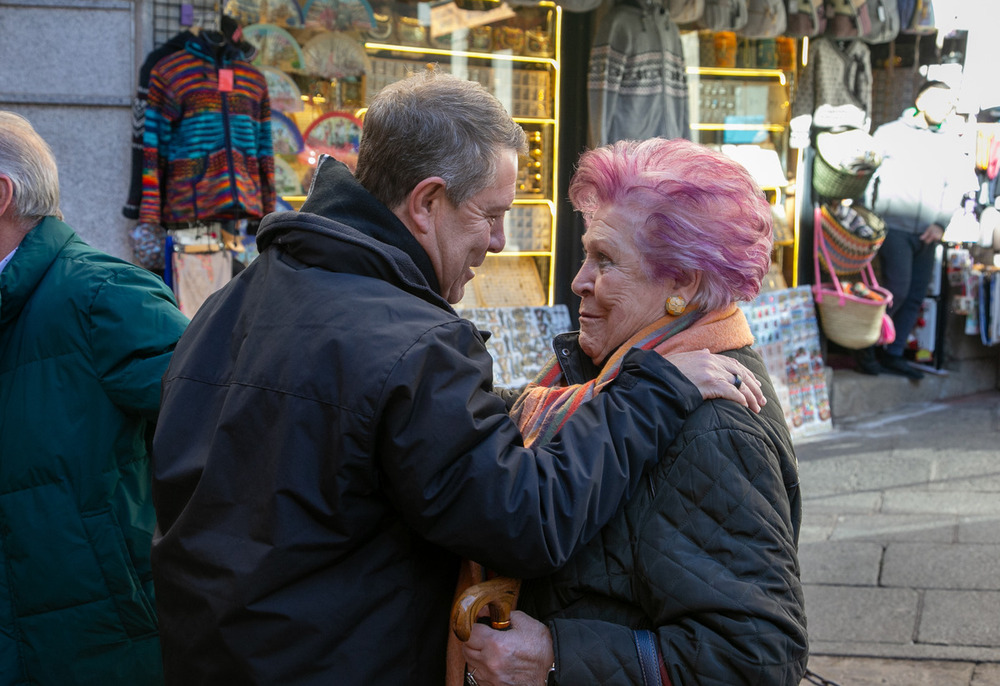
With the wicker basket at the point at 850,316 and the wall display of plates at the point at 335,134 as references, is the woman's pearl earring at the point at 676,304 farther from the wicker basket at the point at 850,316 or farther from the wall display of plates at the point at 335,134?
the wicker basket at the point at 850,316

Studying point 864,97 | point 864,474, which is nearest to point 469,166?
point 864,474

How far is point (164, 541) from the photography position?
1.64m

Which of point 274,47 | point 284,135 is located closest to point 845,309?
point 284,135

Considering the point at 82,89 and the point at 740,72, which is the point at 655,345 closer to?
the point at 82,89

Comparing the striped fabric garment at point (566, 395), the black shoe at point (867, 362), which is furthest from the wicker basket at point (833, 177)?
the striped fabric garment at point (566, 395)

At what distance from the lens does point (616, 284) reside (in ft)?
6.37

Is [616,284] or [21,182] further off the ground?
[21,182]

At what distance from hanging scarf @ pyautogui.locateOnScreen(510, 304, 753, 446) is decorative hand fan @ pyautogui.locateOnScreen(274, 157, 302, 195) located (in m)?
3.83

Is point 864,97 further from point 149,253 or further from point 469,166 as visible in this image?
point 469,166

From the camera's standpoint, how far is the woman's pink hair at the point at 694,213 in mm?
1841

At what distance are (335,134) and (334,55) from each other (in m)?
0.42

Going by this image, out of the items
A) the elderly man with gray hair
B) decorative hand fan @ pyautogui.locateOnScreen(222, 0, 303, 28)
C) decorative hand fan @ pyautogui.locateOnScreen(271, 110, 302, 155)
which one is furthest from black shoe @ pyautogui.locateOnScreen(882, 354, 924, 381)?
the elderly man with gray hair

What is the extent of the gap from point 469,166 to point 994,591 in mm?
3819

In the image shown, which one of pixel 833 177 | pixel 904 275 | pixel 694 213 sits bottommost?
pixel 904 275
